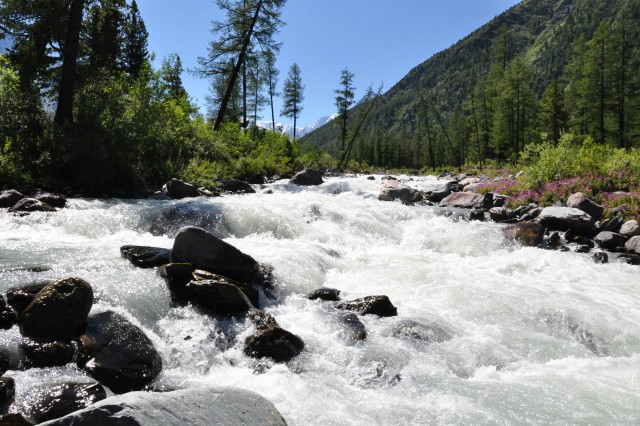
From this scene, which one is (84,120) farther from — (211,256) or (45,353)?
(45,353)

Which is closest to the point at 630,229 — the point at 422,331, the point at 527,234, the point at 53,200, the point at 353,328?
the point at 527,234

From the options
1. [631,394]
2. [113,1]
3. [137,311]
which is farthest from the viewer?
[113,1]

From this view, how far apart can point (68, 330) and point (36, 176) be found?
38.8 ft

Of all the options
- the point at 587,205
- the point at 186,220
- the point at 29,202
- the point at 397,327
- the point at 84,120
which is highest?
the point at 84,120

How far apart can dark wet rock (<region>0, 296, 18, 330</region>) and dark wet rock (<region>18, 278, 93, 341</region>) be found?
9cm

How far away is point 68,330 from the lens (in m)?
4.55

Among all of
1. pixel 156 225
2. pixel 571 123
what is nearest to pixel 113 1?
pixel 156 225

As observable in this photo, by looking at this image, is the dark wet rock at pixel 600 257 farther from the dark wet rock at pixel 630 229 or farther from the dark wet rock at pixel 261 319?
the dark wet rock at pixel 261 319

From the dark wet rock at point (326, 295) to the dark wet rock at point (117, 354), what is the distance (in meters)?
3.10

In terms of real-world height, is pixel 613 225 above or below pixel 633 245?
above

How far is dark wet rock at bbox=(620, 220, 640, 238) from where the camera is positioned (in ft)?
39.5

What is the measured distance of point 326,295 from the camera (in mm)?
7180

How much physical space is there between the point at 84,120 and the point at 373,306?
13813mm

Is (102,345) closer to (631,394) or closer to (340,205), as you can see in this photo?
(631,394)
